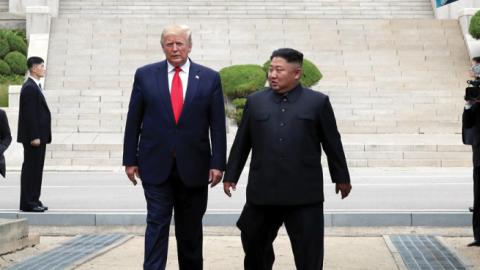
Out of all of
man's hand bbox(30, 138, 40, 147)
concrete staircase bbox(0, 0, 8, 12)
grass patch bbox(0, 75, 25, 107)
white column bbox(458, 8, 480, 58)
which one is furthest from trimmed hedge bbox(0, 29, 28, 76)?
man's hand bbox(30, 138, 40, 147)

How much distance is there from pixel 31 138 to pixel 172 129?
501 cm

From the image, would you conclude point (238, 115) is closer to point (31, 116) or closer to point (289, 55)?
Result: point (31, 116)

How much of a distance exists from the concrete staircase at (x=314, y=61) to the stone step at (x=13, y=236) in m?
11.3

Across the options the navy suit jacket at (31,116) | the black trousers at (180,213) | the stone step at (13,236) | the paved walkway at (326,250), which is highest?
the navy suit jacket at (31,116)

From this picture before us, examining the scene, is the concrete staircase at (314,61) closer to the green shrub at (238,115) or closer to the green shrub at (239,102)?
the green shrub at (238,115)

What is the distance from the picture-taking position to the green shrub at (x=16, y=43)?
32.4 metres

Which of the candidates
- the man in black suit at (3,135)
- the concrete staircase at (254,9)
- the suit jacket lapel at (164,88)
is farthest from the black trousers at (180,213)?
the concrete staircase at (254,9)

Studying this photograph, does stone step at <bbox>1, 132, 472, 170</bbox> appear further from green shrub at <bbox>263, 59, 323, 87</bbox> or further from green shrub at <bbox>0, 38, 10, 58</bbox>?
green shrub at <bbox>0, 38, 10, 58</bbox>

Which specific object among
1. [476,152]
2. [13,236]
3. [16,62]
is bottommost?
[13,236]

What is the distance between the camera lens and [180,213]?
26.0ft

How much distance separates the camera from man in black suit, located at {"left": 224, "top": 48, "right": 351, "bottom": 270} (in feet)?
23.5

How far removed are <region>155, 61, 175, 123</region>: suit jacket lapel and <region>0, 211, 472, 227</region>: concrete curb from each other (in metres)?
4.10

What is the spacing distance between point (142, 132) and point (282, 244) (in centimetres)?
308

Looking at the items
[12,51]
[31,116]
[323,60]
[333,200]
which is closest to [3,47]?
[12,51]
